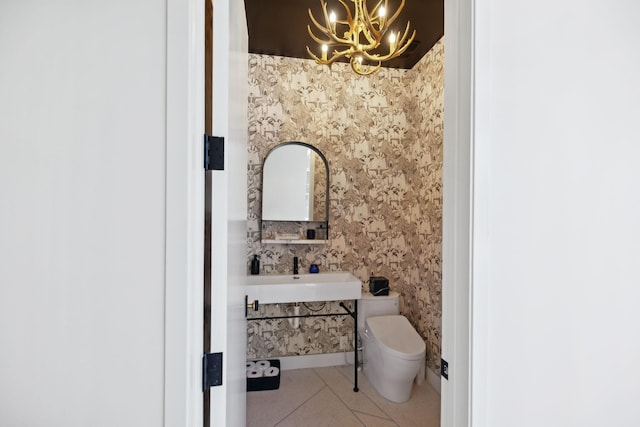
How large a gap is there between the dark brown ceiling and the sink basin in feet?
6.32

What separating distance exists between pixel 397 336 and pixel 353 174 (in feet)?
4.67

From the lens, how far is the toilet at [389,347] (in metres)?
2.01

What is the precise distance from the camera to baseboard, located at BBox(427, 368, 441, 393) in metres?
2.26

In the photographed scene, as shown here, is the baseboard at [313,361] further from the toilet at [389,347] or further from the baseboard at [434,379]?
the baseboard at [434,379]

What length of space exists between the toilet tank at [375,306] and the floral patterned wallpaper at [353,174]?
205 millimetres

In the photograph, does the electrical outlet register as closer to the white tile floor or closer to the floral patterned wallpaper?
the floral patterned wallpaper

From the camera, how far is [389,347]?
207cm

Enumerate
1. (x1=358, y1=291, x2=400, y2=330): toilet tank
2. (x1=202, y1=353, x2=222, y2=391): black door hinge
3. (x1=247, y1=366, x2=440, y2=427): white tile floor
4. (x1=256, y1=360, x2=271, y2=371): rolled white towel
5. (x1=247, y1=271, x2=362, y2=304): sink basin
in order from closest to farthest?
(x1=202, y1=353, x2=222, y2=391): black door hinge < (x1=247, y1=366, x2=440, y2=427): white tile floor < (x1=247, y1=271, x2=362, y2=304): sink basin < (x1=256, y1=360, x2=271, y2=371): rolled white towel < (x1=358, y1=291, x2=400, y2=330): toilet tank
